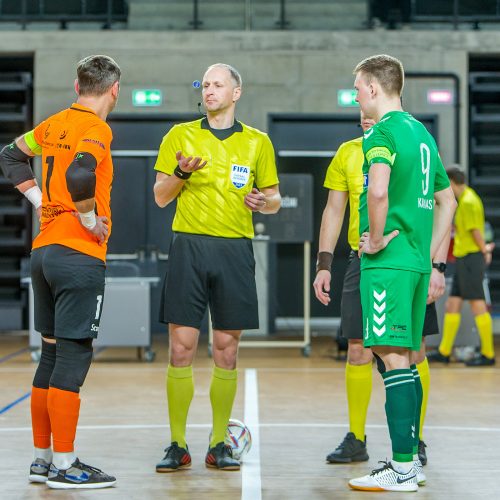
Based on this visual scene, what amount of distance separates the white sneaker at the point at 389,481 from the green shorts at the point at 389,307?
0.57 metres

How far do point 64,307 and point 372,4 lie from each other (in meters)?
10.9

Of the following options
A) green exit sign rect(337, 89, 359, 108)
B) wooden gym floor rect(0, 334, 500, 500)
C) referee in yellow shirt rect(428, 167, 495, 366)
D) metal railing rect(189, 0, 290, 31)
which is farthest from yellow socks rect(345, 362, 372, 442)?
metal railing rect(189, 0, 290, 31)

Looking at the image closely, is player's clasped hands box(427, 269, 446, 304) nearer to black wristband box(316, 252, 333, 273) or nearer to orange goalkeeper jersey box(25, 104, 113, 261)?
black wristband box(316, 252, 333, 273)

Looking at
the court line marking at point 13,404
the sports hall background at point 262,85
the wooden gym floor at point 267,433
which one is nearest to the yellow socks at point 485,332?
the wooden gym floor at point 267,433

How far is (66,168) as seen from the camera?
4.62 meters

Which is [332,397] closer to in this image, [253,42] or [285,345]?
[285,345]

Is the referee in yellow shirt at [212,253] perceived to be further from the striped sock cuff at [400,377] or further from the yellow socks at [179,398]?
the striped sock cuff at [400,377]

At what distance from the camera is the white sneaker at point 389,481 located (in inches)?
176

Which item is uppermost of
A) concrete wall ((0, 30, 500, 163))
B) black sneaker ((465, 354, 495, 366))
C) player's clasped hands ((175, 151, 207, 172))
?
concrete wall ((0, 30, 500, 163))

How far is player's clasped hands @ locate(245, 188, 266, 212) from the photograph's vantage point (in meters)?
5.00

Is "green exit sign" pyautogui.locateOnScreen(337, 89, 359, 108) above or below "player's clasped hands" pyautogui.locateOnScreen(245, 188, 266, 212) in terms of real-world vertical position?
above

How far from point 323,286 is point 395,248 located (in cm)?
95

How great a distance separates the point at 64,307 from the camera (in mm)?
4586

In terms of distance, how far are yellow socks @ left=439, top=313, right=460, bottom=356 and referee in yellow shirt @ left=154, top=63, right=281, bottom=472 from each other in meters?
5.23
